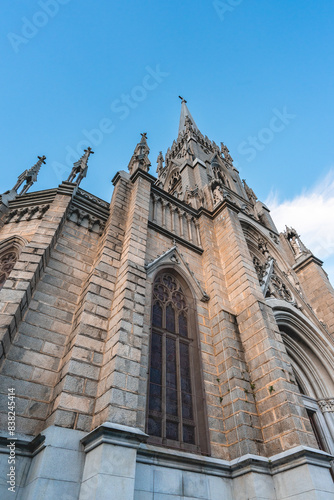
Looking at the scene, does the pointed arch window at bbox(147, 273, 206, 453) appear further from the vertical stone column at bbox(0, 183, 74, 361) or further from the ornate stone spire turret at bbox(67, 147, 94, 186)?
the ornate stone spire turret at bbox(67, 147, 94, 186)

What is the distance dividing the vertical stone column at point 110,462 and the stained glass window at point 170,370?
1.55 metres

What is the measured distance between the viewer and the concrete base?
438 cm

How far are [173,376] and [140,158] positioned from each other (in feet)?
28.8

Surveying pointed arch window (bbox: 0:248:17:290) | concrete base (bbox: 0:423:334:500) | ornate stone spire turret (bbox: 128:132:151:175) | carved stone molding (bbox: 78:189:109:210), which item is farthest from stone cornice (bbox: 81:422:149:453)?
ornate stone spire turret (bbox: 128:132:151:175)

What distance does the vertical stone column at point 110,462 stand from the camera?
4.23 meters

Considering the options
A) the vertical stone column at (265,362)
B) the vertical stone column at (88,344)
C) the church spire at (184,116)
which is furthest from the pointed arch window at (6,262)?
the church spire at (184,116)

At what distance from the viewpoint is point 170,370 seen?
744 centimetres

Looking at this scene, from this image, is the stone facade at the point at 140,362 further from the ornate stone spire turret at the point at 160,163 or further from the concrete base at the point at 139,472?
the ornate stone spire turret at the point at 160,163

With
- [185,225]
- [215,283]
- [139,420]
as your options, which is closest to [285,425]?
[139,420]

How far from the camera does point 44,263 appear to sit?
7711 mm

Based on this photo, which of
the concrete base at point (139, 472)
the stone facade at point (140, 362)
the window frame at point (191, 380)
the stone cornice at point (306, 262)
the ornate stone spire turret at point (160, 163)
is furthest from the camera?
the ornate stone spire turret at point (160, 163)

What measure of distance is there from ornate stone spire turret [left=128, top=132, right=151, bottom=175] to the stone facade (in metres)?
0.21

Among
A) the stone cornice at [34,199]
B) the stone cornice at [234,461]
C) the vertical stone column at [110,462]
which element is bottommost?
the vertical stone column at [110,462]

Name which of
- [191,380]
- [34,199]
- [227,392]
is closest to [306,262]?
[227,392]
